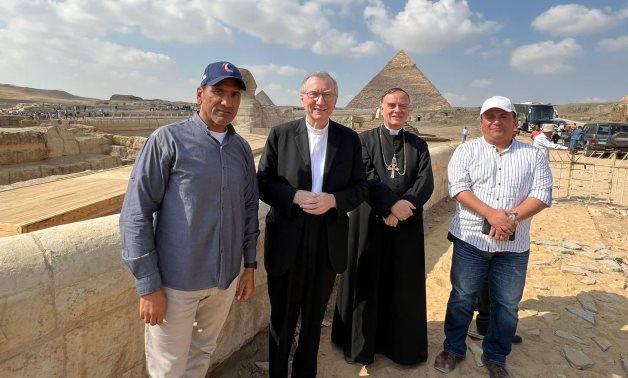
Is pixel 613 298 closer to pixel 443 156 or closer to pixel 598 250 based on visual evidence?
pixel 598 250

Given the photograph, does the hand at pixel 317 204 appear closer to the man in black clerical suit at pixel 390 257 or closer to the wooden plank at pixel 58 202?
the man in black clerical suit at pixel 390 257

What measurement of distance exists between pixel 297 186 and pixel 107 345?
3.32 ft

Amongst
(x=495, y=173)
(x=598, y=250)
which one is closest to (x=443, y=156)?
(x=598, y=250)

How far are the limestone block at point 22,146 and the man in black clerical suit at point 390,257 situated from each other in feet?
31.3

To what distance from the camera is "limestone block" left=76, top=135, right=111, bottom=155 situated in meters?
10.1

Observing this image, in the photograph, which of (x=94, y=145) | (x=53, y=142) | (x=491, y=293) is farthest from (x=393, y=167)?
(x=94, y=145)

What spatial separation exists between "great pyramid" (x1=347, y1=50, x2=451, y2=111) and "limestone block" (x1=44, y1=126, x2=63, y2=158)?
50730 mm

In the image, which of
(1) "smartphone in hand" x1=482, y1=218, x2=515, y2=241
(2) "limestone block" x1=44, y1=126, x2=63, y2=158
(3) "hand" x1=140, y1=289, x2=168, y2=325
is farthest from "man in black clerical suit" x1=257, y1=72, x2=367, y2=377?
(2) "limestone block" x1=44, y1=126, x2=63, y2=158

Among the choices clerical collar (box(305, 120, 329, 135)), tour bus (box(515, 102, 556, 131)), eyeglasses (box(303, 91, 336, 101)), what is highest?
tour bus (box(515, 102, 556, 131))

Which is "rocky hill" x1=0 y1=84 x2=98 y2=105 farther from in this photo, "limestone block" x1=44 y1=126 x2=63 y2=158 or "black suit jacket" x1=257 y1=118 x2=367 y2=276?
"black suit jacket" x1=257 y1=118 x2=367 y2=276

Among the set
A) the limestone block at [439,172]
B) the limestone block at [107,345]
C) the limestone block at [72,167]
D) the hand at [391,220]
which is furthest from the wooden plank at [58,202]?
the limestone block at [72,167]

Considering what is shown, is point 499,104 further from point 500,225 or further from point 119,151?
point 119,151

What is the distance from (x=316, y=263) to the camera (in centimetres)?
185

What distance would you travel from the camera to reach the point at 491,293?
7.07 feet
